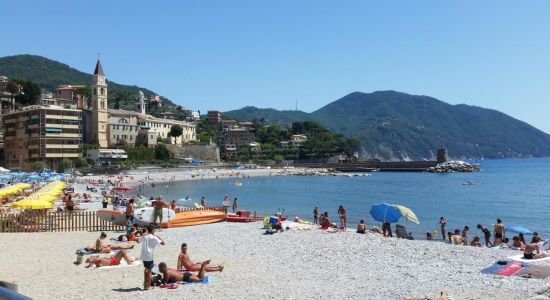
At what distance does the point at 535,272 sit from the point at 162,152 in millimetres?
105564

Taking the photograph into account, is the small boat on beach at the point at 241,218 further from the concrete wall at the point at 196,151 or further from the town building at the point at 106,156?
the concrete wall at the point at 196,151

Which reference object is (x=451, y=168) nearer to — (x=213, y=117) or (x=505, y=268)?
(x=213, y=117)

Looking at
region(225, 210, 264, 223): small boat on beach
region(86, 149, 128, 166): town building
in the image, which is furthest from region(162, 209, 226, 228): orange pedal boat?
region(86, 149, 128, 166): town building

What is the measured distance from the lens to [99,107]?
9981cm

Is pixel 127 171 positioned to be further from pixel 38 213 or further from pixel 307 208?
pixel 38 213

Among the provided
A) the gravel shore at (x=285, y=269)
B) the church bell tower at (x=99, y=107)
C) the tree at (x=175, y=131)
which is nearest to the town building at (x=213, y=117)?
the tree at (x=175, y=131)

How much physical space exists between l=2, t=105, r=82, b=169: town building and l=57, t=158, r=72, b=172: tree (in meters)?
0.93

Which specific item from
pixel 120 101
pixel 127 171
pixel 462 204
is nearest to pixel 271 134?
pixel 120 101

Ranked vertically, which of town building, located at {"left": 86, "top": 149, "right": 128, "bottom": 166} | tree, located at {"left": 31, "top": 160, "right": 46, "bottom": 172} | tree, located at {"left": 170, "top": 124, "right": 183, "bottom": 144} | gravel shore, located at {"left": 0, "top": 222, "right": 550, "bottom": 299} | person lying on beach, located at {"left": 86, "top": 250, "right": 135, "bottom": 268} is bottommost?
gravel shore, located at {"left": 0, "top": 222, "right": 550, "bottom": 299}

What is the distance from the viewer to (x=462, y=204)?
47.3m

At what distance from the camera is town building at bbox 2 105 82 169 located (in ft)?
264

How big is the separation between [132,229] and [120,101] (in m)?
163

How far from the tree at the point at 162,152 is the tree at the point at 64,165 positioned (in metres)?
29.8

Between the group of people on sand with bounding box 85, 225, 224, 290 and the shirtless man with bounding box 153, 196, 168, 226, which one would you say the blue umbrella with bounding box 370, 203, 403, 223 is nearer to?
the shirtless man with bounding box 153, 196, 168, 226
